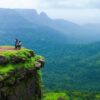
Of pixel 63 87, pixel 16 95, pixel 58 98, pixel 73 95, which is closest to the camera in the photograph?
pixel 16 95

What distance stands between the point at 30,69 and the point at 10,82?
3.79 metres

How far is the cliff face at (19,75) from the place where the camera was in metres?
40.3

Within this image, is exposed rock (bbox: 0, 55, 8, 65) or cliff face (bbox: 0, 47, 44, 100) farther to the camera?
exposed rock (bbox: 0, 55, 8, 65)

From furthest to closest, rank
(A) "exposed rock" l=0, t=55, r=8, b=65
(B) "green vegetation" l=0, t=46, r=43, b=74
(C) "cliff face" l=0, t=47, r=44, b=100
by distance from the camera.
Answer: (A) "exposed rock" l=0, t=55, r=8, b=65 → (B) "green vegetation" l=0, t=46, r=43, b=74 → (C) "cliff face" l=0, t=47, r=44, b=100

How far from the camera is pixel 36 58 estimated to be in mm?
47344

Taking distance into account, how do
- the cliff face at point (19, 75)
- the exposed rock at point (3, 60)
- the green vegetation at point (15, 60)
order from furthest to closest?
the exposed rock at point (3, 60) → the green vegetation at point (15, 60) → the cliff face at point (19, 75)

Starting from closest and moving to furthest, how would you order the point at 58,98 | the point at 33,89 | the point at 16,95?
the point at 16,95 < the point at 33,89 < the point at 58,98

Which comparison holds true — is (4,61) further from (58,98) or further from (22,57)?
(58,98)

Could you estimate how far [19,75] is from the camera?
137 feet

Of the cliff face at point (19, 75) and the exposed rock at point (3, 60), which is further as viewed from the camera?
the exposed rock at point (3, 60)

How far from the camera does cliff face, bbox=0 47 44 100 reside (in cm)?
4028

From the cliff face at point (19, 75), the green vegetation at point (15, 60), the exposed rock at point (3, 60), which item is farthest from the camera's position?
the exposed rock at point (3, 60)

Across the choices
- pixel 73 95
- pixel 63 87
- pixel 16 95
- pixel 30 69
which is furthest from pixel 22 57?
A: pixel 63 87

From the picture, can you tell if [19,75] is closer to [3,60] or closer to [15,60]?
[15,60]
